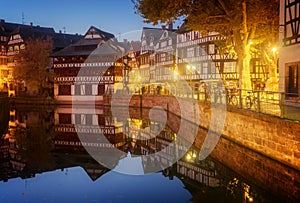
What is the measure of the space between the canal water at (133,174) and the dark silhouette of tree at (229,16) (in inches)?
271

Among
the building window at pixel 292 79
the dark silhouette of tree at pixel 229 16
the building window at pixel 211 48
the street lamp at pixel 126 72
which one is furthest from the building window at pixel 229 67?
the building window at pixel 292 79

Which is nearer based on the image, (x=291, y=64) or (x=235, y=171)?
(x=235, y=171)

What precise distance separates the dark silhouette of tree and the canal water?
689 cm

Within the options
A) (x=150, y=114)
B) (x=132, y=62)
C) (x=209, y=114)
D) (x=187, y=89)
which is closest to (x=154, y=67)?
(x=132, y=62)

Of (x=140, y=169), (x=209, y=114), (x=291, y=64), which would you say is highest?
(x=291, y=64)

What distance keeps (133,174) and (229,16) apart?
1335cm

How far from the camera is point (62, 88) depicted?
197ft

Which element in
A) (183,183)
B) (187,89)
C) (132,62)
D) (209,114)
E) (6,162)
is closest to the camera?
(183,183)

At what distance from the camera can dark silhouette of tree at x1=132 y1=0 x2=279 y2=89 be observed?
2325 cm

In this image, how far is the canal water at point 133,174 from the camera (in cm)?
1243

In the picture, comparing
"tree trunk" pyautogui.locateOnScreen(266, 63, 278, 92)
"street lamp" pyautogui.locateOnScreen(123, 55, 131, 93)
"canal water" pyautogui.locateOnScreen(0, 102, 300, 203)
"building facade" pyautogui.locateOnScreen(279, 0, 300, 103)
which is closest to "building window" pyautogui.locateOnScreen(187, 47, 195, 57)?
"street lamp" pyautogui.locateOnScreen(123, 55, 131, 93)

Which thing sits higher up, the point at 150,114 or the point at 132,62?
the point at 132,62

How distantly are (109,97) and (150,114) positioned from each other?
13.4 metres

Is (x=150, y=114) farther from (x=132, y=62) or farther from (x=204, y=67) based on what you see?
(x=132, y=62)
